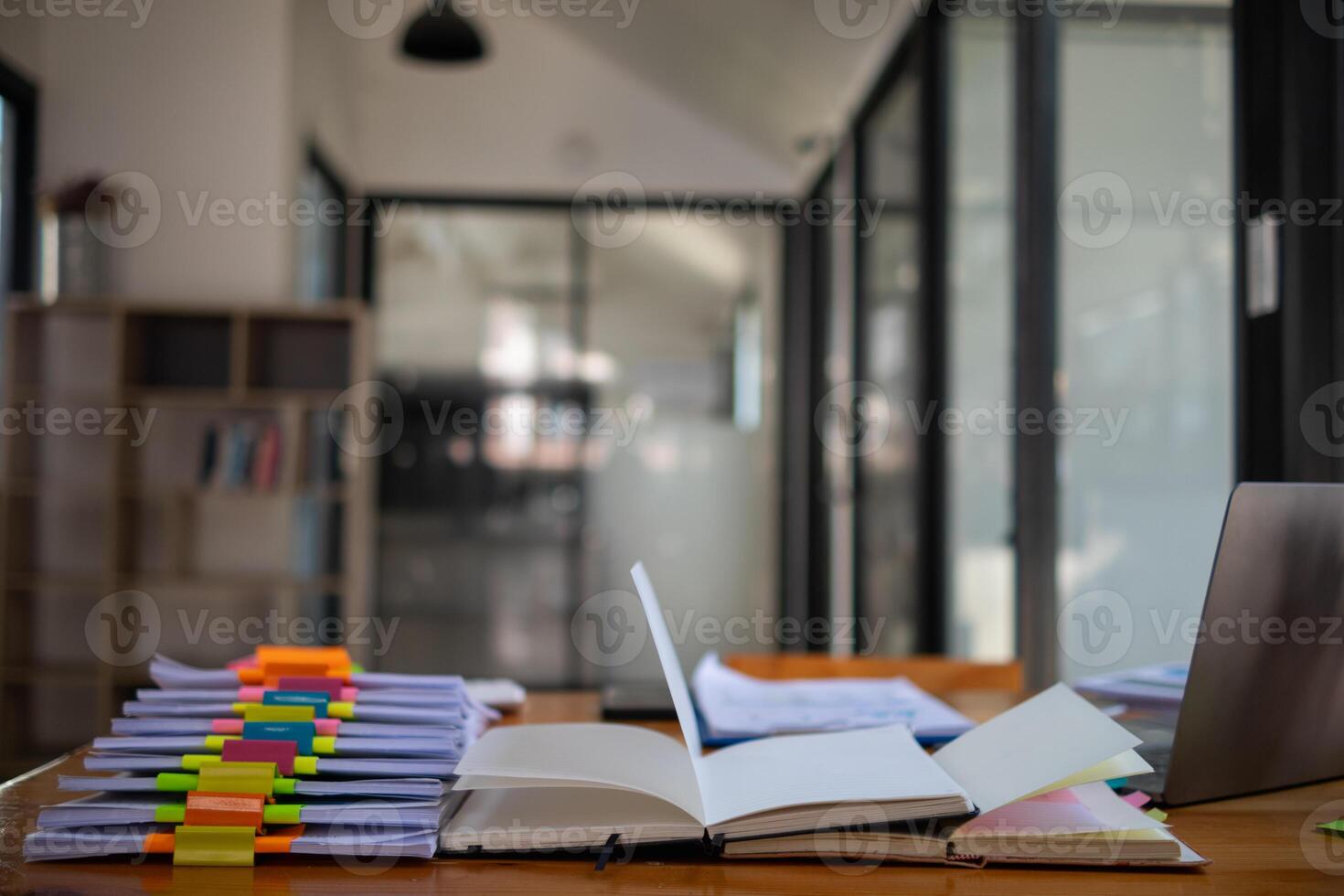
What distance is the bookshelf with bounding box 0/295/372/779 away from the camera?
133 inches

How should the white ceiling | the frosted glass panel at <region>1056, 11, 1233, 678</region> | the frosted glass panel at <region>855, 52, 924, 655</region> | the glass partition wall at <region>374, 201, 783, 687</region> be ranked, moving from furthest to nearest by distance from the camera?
the glass partition wall at <region>374, 201, 783, 687</region> < the white ceiling < the frosted glass panel at <region>855, 52, 924, 655</region> < the frosted glass panel at <region>1056, 11, 1233, 678</region>

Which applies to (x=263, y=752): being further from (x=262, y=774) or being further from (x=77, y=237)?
(x=77, y=237)

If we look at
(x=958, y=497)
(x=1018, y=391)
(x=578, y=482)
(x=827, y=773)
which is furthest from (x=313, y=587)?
(x=827, y=773)

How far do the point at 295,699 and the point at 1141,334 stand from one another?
1.69 metres

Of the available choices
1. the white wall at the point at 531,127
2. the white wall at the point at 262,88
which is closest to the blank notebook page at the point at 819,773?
the white wall at the point at 262,88

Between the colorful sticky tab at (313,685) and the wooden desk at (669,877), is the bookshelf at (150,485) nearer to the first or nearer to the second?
the colorful sticky tab at (313,685)

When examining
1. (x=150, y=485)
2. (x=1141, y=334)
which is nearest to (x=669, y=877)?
(x=1141, y=334)

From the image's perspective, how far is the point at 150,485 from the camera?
3.55 m

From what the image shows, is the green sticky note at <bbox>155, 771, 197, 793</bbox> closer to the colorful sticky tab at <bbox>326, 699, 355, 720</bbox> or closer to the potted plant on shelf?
the colorful sticky tab at <bbox>326, 699, 355, 720</bbox>

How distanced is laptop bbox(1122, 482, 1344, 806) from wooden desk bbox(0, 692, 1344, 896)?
10 centimetres

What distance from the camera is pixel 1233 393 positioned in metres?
1.54

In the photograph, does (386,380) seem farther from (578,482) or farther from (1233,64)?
(1233,64)

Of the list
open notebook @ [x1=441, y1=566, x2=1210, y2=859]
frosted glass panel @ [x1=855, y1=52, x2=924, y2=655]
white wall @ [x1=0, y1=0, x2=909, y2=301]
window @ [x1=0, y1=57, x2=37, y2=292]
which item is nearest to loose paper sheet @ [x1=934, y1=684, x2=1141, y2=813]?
open notebook @ [x1=441, y1=566, x2=1210, y2=859]

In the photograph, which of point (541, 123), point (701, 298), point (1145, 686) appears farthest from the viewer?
point (701, 298)
